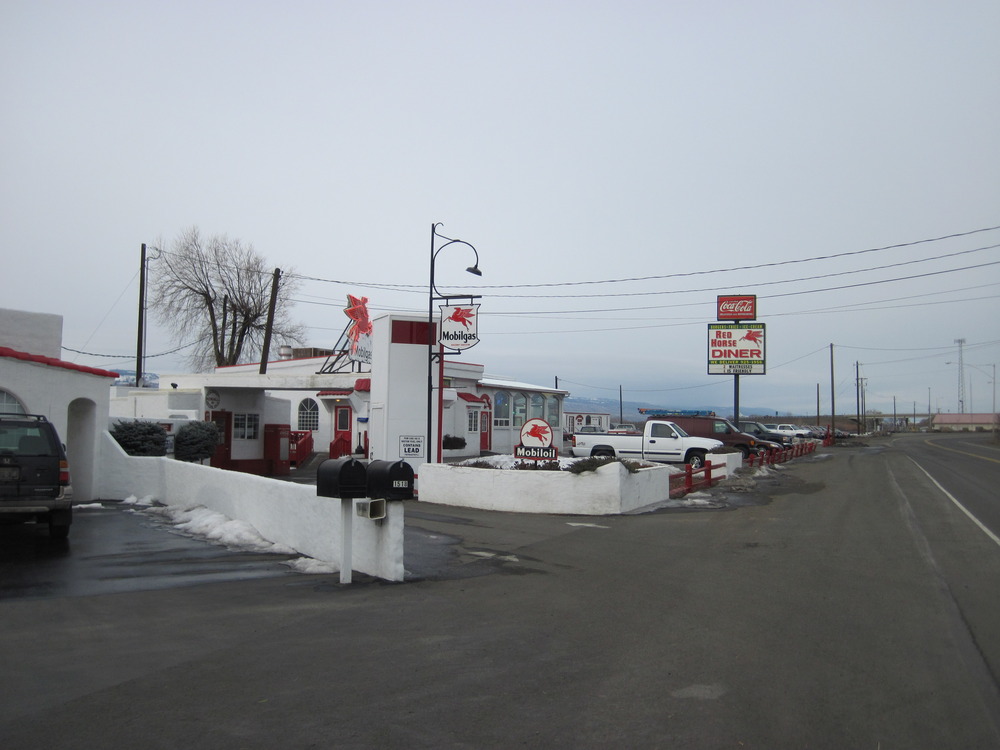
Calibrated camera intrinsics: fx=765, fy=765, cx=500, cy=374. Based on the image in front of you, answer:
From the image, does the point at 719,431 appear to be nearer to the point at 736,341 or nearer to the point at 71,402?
the point at 736,341

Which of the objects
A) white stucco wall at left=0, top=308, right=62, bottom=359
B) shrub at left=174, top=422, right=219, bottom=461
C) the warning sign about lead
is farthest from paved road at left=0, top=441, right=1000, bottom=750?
white stucco wall at left=0, top=308, right=62, bottom=359

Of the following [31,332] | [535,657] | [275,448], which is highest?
[31,332]

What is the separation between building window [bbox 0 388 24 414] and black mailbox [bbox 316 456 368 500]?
9.81 meters

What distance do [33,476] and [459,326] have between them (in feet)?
37.9

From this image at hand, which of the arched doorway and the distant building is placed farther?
the distant building

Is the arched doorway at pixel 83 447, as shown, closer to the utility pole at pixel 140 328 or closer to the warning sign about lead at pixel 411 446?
the warning sign about lead at pixel 411 446

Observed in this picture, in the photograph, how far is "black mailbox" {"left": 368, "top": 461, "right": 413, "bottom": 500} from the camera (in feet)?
28.4

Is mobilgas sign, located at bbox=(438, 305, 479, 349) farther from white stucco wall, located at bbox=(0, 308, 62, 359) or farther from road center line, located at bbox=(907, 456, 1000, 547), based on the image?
road center line, located at bbox=(907, 456, 1000, 547)

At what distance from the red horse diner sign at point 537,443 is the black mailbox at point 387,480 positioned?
892 centimetres

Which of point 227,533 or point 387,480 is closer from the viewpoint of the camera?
point 387,480

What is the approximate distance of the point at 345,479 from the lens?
28.2 feet

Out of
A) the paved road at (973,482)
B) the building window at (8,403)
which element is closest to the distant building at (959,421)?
the paved road at (973,482)

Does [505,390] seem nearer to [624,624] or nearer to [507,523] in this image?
[507,523]

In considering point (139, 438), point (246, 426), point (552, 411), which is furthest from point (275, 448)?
point (552, 411)
